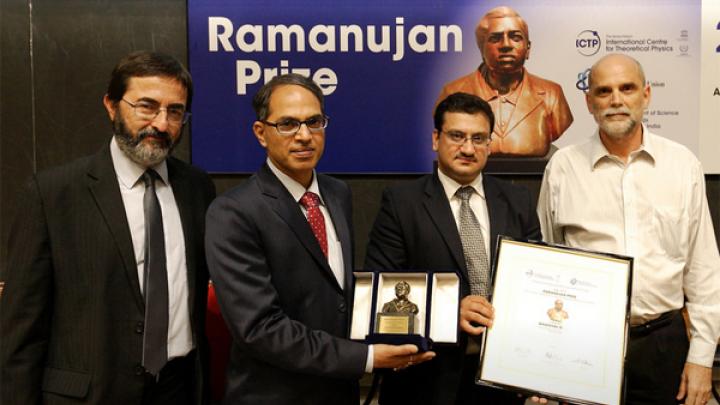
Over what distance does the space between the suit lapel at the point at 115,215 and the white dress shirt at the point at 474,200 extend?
42.9 inches

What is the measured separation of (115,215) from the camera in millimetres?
1729

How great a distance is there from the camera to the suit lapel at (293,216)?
1765 millimetres

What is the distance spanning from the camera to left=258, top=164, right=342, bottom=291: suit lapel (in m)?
1.76

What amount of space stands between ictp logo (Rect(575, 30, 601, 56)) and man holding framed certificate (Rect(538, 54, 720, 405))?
1.27 m

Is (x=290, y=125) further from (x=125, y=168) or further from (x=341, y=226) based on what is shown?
(x=125, y=168)

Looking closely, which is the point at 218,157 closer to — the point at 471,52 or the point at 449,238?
the point at 471,52

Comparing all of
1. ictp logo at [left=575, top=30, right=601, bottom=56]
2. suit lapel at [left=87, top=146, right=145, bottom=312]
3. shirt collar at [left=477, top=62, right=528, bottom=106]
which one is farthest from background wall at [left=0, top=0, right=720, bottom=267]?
suit lapel at [left=87, top=146, right=145, bottom=312]

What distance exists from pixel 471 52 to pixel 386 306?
212 cm

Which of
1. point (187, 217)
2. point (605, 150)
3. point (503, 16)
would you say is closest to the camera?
point (187, 217)

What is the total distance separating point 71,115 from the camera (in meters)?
3.53

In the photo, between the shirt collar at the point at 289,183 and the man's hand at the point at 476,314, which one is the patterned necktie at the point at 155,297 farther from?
the man's hand at the point at 476,314

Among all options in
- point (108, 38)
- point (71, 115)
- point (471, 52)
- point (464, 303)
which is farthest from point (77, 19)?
point (464, 303)

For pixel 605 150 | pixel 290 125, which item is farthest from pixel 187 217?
pixel 605 150

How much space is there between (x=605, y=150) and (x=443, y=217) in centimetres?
74
